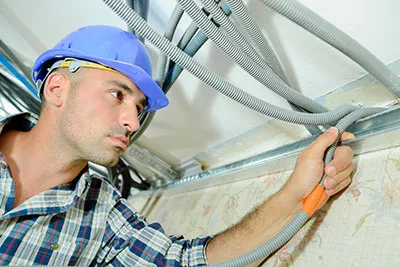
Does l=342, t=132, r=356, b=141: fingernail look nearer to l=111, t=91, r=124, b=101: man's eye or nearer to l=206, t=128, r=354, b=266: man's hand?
l=206, t=128, r=354, b=266: man's hand

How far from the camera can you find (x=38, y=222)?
0.68 meters

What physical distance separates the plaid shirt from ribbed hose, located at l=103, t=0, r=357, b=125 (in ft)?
1.14

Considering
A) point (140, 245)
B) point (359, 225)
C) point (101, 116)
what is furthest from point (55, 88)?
point (359, 225)

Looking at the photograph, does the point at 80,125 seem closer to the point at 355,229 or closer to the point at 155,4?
the point at 155,4

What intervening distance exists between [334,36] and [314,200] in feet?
0.90

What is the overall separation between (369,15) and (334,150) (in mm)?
236

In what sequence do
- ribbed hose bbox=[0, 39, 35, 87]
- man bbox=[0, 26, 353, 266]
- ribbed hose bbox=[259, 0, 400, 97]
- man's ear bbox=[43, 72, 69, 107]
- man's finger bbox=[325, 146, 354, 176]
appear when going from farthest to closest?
1. ribbed hose bbox=[0, 39, 35, 87]
2. man's ear bbox=[43, 72, 69, 107]
3. man bbox=[0, 26, 353, 266]
4. man's finger bbox=[325, 146, 354, 176]
5. ribbed hose bbox=[259, 0, 400, 97]

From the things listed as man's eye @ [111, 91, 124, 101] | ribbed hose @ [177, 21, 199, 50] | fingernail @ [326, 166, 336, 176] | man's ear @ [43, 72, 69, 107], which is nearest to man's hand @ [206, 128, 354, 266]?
fingernail @ [326, 166, 336, 176]

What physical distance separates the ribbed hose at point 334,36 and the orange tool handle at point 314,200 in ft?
0.71

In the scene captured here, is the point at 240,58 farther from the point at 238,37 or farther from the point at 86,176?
the point at 86,176

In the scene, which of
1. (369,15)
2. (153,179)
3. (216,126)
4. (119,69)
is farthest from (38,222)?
(369,15)

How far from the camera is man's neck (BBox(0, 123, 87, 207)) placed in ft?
2.46

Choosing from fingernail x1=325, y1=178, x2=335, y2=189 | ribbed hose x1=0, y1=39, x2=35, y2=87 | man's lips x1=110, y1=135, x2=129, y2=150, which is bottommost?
man's lips x1=110, y1=135, x2=129, y2=150

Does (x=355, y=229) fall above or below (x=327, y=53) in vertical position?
below
